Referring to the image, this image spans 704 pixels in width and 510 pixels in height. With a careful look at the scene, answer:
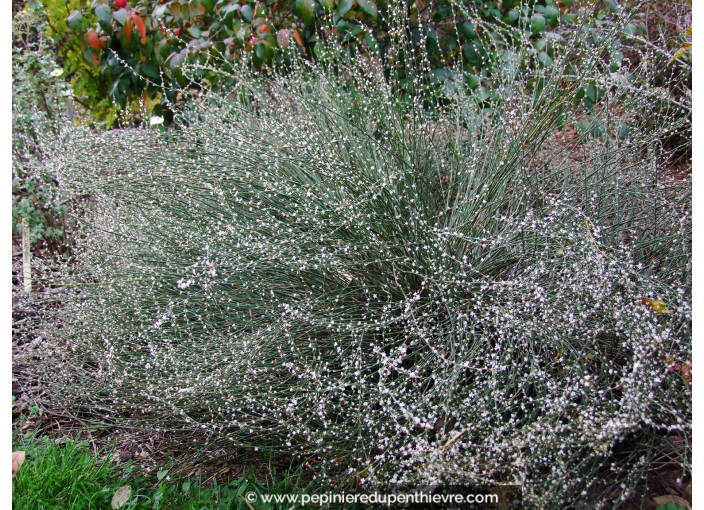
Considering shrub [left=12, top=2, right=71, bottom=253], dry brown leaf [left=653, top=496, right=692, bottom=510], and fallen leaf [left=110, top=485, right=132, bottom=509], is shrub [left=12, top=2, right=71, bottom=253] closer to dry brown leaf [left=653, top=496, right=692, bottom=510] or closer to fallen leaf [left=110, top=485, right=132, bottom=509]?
fallen leaf [left=110, top=485, right=132, bottom=509]

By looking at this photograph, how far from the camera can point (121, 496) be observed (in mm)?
1764

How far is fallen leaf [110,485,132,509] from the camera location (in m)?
1.73

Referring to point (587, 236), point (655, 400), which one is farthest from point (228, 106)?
point (655, 400)

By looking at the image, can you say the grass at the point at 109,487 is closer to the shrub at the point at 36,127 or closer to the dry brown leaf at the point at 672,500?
the dry brown leaf at the point at 672,500

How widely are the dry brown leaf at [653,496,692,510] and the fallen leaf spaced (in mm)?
1679

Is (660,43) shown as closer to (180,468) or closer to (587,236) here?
(587,236)

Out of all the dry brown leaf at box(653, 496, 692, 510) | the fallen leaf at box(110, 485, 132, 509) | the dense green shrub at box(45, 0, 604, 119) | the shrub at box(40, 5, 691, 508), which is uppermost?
the dense green shrub at box(45, 0, 604, 119)

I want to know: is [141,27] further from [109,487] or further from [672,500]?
[672,500]

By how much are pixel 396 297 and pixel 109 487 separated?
1.22 m

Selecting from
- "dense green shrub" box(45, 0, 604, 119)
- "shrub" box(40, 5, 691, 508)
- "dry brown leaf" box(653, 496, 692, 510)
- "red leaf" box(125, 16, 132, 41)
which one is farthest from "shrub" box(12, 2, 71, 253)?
"dry brown leaf" box(653, 496, 692, 510)

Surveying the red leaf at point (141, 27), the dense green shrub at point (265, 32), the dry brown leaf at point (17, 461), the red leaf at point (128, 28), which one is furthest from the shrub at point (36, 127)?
the dry brown leaf at point (17, 461)

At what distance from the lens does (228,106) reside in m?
2.60

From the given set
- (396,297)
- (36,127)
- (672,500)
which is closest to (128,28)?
(36,127)
